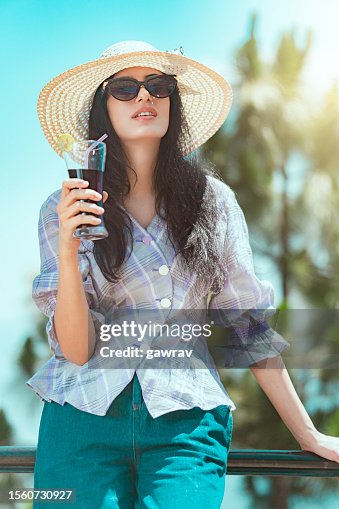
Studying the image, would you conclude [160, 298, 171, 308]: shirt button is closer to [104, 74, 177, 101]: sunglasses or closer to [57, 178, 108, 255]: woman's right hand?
[57, 178, 108, 255]: woman's right hand

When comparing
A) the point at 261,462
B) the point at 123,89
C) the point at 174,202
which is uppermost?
the point at 123,89

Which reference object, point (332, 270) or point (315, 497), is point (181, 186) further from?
point (315, 497)

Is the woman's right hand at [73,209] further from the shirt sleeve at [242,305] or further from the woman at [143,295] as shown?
the shirt sleeve at [242,305]

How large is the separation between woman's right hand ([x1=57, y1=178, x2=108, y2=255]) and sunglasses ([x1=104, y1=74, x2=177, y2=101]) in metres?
0.19

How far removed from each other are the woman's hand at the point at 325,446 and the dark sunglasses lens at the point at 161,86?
0.44m

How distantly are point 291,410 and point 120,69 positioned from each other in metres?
0.46

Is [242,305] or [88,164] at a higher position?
[88,164]

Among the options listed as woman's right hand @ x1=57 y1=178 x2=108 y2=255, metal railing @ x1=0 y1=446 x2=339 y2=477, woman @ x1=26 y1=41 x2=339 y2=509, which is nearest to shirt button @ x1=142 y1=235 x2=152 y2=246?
woman @ x1=26 y1=41 x2=339 y2=509

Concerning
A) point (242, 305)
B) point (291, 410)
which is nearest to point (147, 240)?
point (242, 305)

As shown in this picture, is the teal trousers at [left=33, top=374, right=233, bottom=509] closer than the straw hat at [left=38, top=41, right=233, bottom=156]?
Yes

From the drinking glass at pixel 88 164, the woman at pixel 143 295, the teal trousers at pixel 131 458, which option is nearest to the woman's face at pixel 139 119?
the woman at pixel 143 295

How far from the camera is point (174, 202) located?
97 cm

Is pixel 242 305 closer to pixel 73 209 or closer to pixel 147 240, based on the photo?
pixel 147 240

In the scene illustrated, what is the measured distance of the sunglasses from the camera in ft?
3.21
